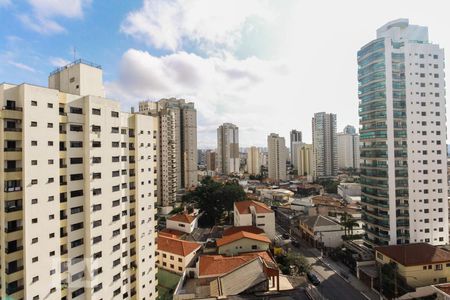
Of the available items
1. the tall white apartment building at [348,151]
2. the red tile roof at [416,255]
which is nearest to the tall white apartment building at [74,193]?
the red tile roof at [416,255]

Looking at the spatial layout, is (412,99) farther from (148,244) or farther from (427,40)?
(148,244)

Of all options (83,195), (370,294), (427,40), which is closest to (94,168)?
(83,195)

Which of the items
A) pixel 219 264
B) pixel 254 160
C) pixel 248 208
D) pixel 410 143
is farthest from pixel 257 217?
pixel 254 160

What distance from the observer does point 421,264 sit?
26.7m

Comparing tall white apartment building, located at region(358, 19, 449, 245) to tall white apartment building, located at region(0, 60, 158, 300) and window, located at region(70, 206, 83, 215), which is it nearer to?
tall white apartment building, located at region(0, 60, 158, 300)

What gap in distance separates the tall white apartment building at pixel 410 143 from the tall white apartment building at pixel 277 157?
74223 millimetres

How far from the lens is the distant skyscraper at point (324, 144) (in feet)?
352

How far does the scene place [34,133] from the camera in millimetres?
16609

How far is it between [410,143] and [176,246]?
33110mm

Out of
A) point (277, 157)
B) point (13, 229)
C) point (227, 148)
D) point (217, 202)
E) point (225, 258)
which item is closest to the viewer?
point (13, 229)

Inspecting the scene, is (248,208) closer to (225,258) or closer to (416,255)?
(225,258)

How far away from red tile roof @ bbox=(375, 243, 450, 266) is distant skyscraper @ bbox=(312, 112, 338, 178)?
271ft

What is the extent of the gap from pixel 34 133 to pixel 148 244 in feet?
45.3

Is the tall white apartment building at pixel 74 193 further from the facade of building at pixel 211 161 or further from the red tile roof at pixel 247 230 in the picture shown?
the facade of building at pixel 211 161
